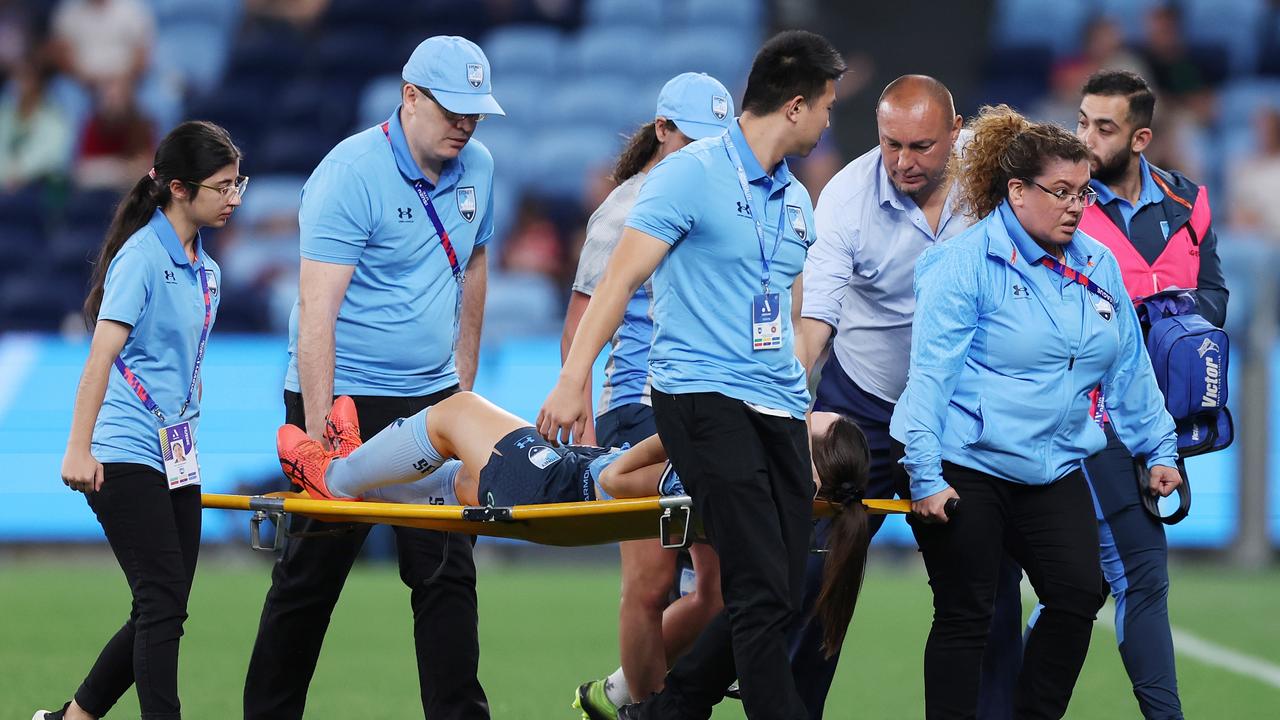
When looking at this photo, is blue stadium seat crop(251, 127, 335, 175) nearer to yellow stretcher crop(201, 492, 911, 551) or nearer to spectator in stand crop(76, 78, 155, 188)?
spectator in stand crop(76, 78, 155, 188)

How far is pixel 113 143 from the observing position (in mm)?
14117

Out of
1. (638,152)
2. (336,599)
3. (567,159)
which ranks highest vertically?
(567,159)

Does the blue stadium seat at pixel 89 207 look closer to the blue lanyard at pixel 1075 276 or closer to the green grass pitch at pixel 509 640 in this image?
the green grass pitch at pixel 509 640

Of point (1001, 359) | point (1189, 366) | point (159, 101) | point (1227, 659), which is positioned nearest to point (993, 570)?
point (1001, 359)

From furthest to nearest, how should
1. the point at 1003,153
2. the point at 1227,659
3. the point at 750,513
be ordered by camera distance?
the point at 1227,659, the point at 1003,153, the point at 750,513

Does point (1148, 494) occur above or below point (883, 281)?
below

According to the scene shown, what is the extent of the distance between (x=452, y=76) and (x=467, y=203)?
17.5 inches

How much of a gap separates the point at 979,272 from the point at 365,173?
5.96ft

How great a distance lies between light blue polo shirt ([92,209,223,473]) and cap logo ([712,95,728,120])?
168 cm

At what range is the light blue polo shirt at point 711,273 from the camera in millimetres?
4262

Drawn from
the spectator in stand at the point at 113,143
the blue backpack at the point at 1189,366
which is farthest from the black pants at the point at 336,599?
the spectator in stand at the point at 113,143

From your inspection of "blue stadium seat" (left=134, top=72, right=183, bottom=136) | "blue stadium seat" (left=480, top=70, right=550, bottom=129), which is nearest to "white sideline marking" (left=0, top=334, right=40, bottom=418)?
"blue stadium seat" (left=134, top=72, right=183, bottom=136)

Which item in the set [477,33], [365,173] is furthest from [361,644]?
[477,33]

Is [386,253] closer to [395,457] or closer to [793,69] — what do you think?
[395,457]
